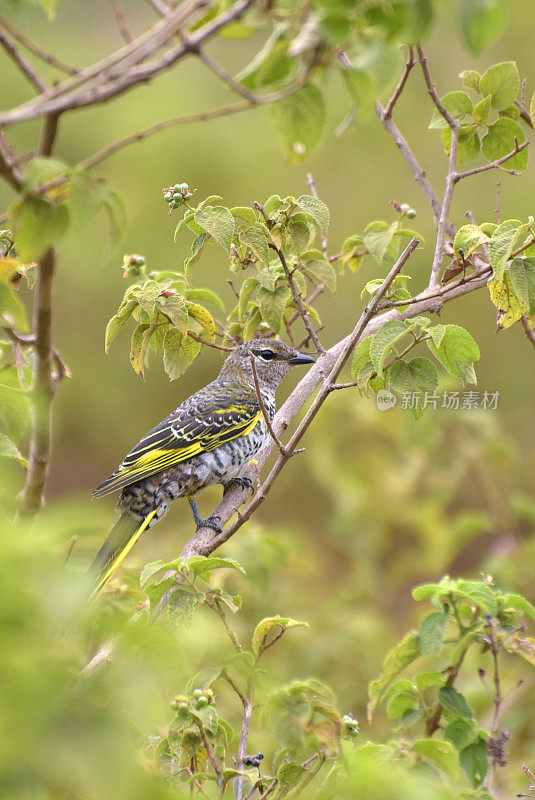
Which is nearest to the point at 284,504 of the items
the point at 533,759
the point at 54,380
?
the point at 533,759

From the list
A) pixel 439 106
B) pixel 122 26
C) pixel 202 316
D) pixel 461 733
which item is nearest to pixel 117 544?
pixel 202 316

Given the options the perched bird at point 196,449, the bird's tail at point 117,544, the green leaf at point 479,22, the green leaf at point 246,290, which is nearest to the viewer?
the green leaf at point 479,22

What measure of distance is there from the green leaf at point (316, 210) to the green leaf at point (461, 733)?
4.23 feet

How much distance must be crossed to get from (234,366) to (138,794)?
3.06 metres

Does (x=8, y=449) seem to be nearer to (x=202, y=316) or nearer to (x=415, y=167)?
(x=202, y=316)

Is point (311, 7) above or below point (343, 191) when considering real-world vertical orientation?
above

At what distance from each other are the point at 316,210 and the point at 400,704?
1.30 meters

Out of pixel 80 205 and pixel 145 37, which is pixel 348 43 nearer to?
pixel 145 37

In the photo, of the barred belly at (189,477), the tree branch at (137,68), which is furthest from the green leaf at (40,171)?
the barred belly at (189,477)

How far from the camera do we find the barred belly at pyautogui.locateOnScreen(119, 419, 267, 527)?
302 cm

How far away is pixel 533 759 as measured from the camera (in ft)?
10.4

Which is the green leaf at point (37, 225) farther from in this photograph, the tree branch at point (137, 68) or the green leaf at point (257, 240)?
the green leaf at point (257, 240)

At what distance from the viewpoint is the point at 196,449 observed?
3.28m

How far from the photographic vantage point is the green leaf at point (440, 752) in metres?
1.62
